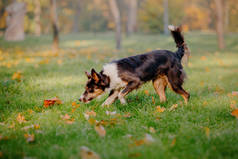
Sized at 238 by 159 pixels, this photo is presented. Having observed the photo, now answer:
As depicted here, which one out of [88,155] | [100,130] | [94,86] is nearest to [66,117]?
[100,130]

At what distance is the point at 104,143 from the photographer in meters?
3.02

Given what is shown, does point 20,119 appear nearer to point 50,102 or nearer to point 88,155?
point 50,102

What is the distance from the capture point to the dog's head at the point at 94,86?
4633 millimetres

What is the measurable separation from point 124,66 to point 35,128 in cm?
201

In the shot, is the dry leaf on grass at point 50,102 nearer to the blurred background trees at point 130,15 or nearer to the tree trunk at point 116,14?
the tree trunk at point 116,14

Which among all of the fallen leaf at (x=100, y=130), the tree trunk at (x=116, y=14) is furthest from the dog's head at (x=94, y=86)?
the tree trunk at (x=116, y=14)

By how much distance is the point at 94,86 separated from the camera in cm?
468

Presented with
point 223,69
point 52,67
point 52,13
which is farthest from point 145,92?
point 52,13

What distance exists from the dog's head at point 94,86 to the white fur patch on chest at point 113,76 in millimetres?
78

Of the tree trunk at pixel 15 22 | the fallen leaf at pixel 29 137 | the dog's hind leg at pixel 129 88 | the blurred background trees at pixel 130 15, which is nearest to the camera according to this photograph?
the fallen leaf at pixel 29 137

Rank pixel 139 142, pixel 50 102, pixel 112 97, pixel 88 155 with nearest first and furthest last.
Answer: pixel 88 155 → pixel 139 142 → pixel 50 102 → pixel 112 97

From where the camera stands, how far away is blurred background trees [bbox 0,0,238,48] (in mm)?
37094

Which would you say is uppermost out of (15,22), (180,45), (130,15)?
(130,15)

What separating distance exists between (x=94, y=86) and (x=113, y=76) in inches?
16.1
